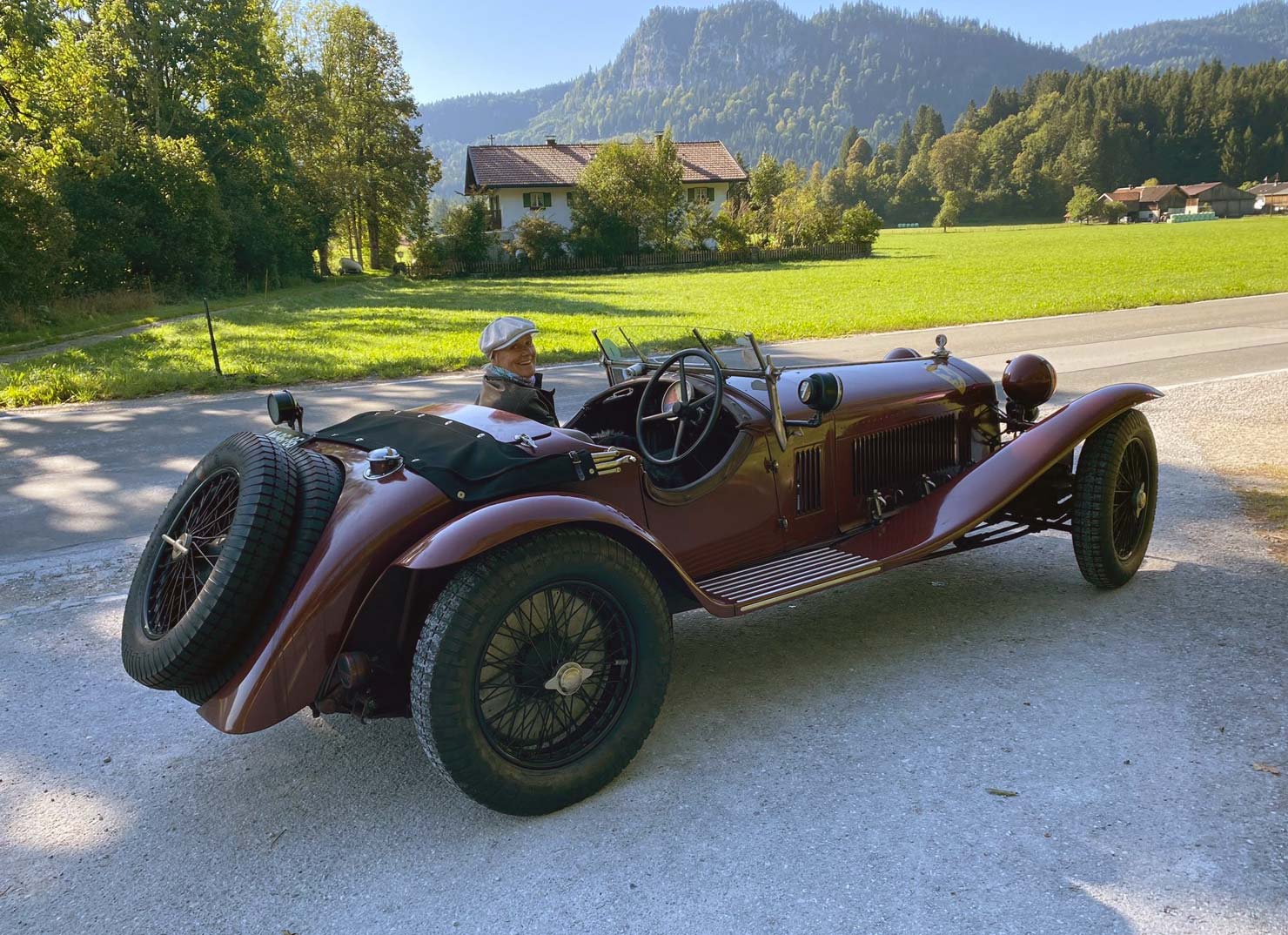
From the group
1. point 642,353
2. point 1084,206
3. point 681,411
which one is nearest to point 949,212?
point 1084,206

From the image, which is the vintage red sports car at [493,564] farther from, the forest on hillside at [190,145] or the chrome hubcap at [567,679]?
the forest on hillside at [190,145]

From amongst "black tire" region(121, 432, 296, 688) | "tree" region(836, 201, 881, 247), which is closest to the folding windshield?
"black tire" region(121, 432, 296, 688)

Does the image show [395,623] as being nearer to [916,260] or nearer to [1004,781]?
[1004,781]

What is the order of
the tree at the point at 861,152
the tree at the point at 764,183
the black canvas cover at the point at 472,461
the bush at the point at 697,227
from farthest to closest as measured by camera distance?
the tree at the point at 861,152, the tree at the point at 764,183, the bush at the point at 697,227, the black canvas cover at the point at 472,461

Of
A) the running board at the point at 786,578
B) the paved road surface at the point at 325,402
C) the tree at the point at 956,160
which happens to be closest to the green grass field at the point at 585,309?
the paved road surface at the point at 325,402

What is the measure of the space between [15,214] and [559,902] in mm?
21881

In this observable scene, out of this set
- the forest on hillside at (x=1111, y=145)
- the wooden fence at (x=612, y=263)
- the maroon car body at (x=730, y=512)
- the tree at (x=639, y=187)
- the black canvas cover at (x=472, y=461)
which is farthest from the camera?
the forest on hillside at (x=1111, y=145)

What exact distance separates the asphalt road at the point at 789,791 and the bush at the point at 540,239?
43.5 meters

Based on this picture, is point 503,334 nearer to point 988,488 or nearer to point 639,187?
point 988,488

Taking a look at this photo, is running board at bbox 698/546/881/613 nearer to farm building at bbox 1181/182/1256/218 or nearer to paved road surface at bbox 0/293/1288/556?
paved road surface at bbox 0/293/1288/556

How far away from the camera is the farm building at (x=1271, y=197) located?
112m

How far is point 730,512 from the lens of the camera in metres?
3.72

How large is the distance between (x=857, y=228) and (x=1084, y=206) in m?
74.6

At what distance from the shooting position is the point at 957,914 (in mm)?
2293
